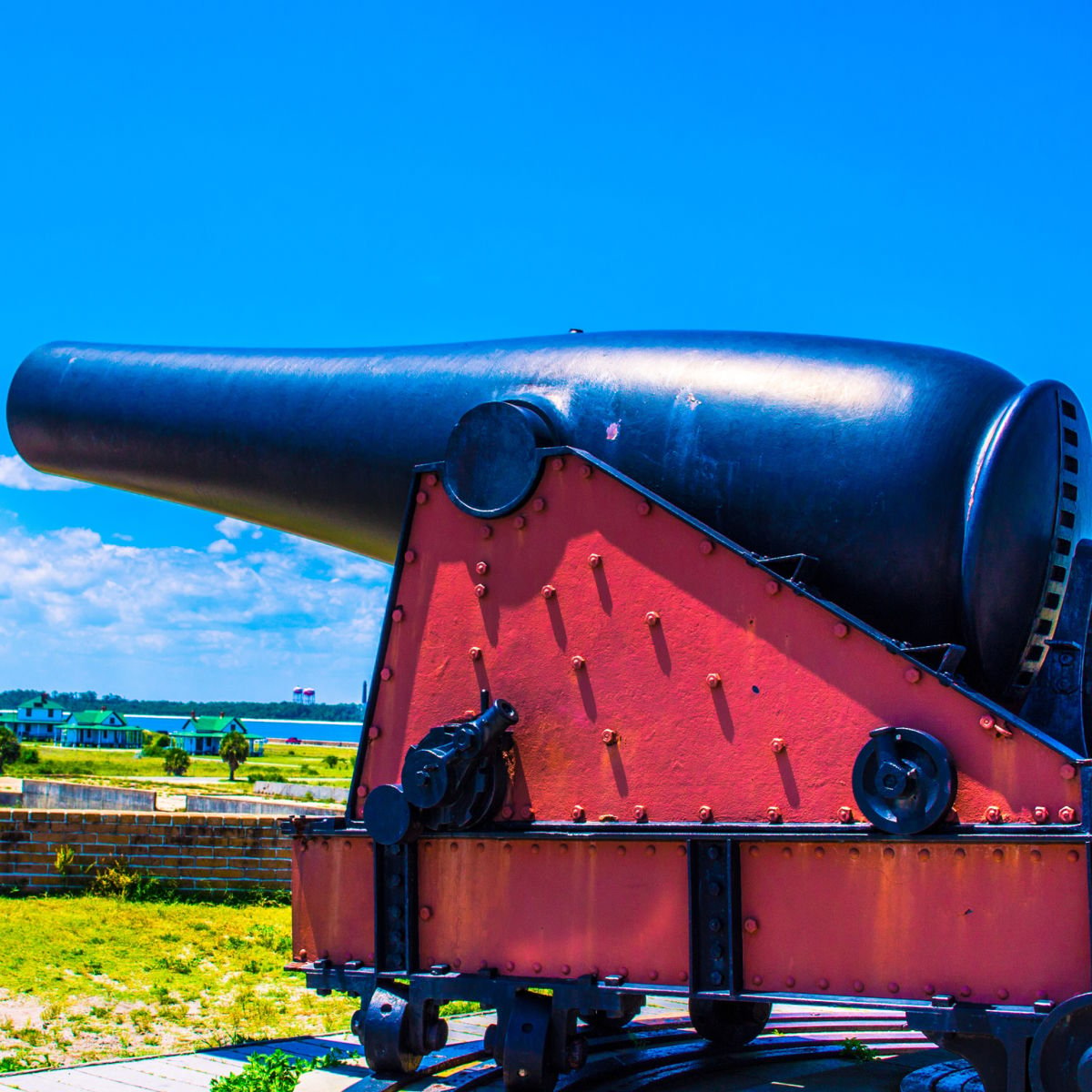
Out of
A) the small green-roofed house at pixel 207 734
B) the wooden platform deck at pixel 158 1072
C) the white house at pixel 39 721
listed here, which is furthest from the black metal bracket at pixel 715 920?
the white house at pixel 39 721

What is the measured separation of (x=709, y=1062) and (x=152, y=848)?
796 cm

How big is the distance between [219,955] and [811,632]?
705 cm

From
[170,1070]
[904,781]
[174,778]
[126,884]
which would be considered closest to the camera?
[904,781]

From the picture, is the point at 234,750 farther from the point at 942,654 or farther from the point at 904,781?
the point at 904,781

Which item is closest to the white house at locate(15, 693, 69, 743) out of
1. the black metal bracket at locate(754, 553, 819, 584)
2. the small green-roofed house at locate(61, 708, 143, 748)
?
the small green-roofed house at locate(61, 708, 143, 748)

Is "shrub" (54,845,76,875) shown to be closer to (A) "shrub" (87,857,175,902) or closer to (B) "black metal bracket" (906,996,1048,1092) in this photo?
(A) "shrub" (87,857,175,902)

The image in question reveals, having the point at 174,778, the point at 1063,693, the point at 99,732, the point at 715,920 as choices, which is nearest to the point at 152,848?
the point at 715,920

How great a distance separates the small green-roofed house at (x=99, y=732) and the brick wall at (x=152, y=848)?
296 feet

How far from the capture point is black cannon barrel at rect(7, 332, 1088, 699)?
155 inches

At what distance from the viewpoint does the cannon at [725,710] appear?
3514 millimetres

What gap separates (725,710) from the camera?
3943mm

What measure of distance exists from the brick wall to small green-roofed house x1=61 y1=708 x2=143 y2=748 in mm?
90141

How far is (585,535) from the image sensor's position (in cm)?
427

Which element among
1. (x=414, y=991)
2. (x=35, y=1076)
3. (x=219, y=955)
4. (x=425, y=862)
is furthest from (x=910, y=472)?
(x=219, y=955)
